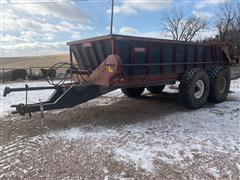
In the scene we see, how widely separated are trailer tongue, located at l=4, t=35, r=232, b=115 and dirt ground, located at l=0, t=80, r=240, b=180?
21.2 inches

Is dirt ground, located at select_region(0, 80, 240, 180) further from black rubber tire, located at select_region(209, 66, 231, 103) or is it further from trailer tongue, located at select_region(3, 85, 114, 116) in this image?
black rubber tire, located at select_region(209, 66, 231, 103)

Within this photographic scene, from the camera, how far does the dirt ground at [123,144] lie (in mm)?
3324

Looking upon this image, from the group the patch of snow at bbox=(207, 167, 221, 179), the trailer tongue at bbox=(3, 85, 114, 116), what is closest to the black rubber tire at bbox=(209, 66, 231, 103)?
the trailer tongue at bbox=(3, 85, 114, 116)

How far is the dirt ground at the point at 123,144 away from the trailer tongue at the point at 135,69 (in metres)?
0.54

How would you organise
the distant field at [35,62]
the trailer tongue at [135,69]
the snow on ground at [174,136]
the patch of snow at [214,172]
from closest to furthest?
the patch of snow at [214,172]
the snow on ground at [174,136]
the trailer tongue at [135,69]
the distant field at [35,62]

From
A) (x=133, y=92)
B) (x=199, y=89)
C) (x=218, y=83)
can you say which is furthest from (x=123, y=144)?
(x=218, y=83)

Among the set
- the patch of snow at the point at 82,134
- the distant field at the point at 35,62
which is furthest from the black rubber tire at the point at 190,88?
the distant field at the point at 35,62

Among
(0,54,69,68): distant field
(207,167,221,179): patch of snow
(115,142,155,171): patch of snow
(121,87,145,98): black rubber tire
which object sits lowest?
(207,167,221,179): patch of snow

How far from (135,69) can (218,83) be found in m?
3.14

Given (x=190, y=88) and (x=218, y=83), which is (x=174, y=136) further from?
(x=218, y=83)

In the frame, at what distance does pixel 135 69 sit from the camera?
17.8 feet

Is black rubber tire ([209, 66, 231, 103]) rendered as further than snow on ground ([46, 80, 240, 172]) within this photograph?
Yes

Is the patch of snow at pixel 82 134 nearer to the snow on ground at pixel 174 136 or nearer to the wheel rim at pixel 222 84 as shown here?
the snow on ground at pixel 174 136

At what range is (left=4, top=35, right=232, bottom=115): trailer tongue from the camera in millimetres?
4980
